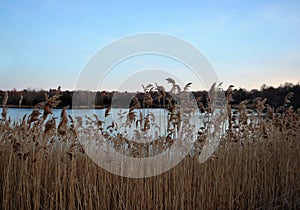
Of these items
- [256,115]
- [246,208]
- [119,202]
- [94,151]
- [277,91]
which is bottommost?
[246,208]

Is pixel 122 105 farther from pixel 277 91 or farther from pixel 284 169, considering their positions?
pixel 277 91

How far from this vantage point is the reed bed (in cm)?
287

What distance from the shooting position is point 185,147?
3512mm

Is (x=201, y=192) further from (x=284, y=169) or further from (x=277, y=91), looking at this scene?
(x=277, y=91)

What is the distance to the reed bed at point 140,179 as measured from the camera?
2.87m

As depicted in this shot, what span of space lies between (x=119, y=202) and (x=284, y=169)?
7.83ft

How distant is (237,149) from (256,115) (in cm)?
71

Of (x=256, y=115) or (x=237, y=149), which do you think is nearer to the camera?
(x=237, y=149)

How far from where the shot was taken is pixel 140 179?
119 inches

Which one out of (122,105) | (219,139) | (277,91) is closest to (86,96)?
(122,105)

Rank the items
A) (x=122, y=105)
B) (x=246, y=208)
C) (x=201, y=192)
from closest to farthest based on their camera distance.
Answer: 1. (x=201, y=192)
2. (x=122, y=105)
3. (x=246, y=208)

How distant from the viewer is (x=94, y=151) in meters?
3.55

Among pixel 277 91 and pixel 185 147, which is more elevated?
pixel 277 91

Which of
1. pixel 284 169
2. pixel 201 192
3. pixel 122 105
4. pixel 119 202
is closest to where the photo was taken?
pixel 119 202
